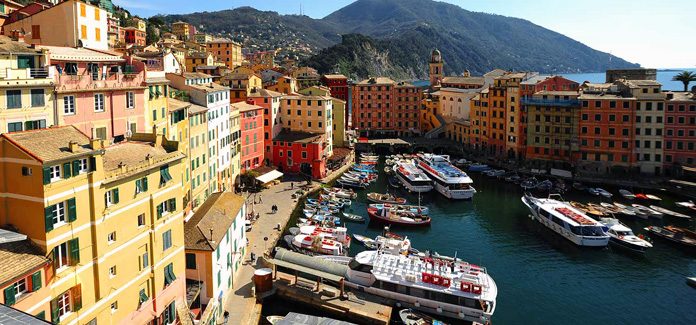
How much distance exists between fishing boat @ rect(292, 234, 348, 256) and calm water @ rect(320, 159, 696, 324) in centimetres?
214

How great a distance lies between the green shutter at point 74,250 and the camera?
1980cm

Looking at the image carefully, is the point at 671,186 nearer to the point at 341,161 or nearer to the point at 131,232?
the point at 341,161

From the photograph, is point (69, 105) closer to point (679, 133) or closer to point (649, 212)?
point (649, 212)

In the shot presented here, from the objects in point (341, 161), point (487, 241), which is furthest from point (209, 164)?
point (341, 161)

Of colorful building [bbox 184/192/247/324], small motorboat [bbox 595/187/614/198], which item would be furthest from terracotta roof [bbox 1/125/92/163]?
small motorboat [bbox 595/187/614/198]

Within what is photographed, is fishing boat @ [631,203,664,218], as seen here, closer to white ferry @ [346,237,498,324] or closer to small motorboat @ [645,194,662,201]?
small motorboat @ [645,194,662,201]

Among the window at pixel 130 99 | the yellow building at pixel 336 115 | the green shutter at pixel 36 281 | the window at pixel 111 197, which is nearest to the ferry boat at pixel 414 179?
the yellow building at pixel 336 115

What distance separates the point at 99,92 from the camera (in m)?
28.5

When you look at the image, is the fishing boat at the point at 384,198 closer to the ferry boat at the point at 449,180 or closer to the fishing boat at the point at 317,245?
the ferry boat at the point at 449,180

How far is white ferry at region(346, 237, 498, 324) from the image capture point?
35562 mm

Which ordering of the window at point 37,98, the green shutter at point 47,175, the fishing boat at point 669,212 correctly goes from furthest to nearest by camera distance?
the fishing boat at point 669,212, the window at point 37,98, the green shutter at point 47,175

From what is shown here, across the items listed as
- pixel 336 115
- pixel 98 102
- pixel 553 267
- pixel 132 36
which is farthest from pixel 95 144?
pixel 132 36

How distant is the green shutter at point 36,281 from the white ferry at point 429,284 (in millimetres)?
23009

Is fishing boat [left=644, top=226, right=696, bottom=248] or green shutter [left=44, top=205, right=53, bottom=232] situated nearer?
green shutter [left=44, top=205, right=53, bottom=232]
